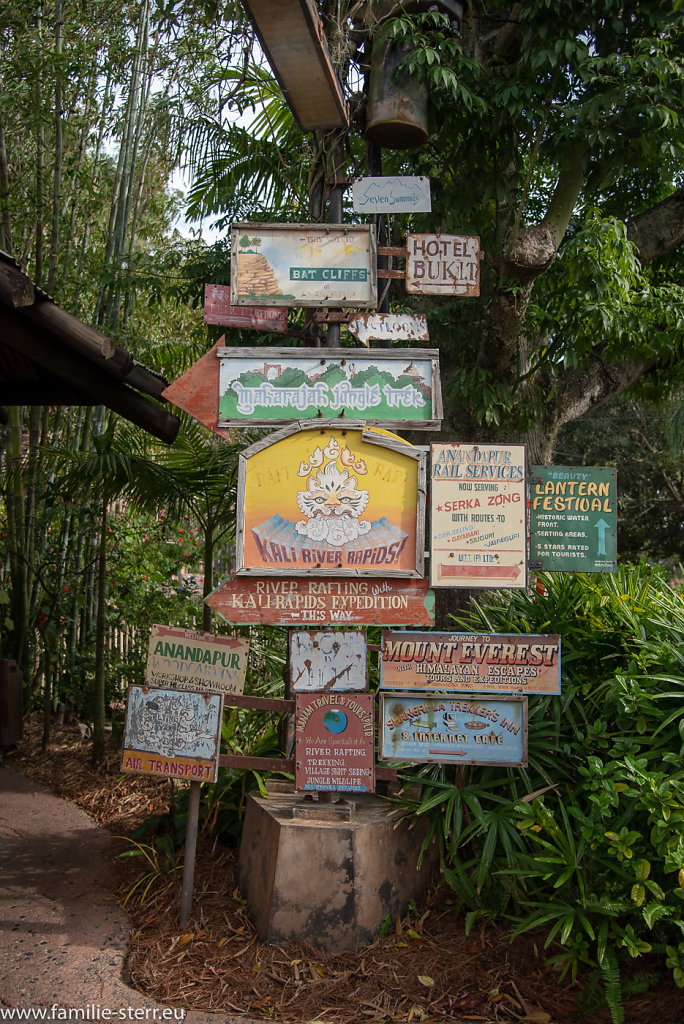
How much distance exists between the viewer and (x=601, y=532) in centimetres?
412

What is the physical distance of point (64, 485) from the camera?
20.0 feet

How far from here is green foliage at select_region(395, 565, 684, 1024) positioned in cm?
348

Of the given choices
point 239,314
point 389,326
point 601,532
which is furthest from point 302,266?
point 601,532

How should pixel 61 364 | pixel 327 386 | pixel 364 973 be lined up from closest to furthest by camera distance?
pixel 364 973
pixel 327 386
pixel 61 364

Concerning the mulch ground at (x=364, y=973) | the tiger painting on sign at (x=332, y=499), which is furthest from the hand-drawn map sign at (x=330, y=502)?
the mulch ground at (x=364, y=973)

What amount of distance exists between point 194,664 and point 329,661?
0.72 meters

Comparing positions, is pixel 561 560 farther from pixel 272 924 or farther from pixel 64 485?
pixel 64 485

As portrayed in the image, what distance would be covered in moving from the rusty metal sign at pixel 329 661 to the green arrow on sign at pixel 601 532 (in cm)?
126

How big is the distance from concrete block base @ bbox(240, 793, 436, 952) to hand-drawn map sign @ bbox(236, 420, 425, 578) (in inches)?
49.6

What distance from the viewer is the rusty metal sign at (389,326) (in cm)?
430

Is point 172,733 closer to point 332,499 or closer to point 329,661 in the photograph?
point 329,661

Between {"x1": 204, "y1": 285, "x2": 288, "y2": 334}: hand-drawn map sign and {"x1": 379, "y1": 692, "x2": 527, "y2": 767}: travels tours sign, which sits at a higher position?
{"x1": 204, "y1": 285, "x2": 288, "y2": 334}: hand-drawn map sign

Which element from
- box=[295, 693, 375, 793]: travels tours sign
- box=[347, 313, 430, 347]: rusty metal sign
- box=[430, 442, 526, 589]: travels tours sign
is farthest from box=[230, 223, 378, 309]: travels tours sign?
box=[295, 693, 375, 793]: travels tours sign

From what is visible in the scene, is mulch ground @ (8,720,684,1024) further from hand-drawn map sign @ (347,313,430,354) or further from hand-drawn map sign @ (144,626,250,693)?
hand-drawn map sign @ (347,313,430,354)
